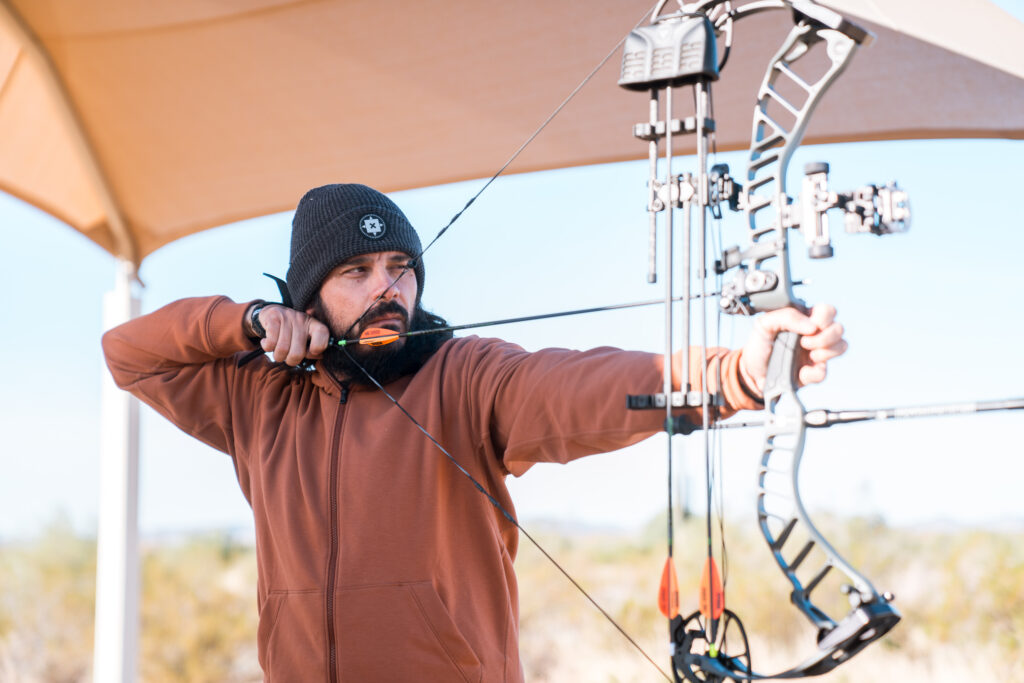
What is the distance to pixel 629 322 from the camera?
2.58 meters

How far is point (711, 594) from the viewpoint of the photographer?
1.03 metres

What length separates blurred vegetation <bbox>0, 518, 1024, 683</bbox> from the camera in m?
4.36

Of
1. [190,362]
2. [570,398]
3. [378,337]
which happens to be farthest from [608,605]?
[570,398]

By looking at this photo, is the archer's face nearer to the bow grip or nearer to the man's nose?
the man's nose

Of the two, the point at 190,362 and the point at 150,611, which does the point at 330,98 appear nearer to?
the point at 190,362

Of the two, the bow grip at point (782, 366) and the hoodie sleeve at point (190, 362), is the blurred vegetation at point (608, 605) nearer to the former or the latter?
the hoodie sleeve at point (190, 362)

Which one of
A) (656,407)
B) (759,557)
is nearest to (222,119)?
(656,407)

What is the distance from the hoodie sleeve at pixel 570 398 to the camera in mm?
1139

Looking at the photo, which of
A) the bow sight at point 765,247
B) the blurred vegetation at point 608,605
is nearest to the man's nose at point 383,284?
the bow sight at point 765,247

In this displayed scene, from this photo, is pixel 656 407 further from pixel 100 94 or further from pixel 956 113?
pixel 100 94

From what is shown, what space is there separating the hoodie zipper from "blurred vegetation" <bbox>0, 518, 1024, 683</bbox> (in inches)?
96.3

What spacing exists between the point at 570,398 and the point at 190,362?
2.90 feet

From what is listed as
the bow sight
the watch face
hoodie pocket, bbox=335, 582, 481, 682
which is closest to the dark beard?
the watch face

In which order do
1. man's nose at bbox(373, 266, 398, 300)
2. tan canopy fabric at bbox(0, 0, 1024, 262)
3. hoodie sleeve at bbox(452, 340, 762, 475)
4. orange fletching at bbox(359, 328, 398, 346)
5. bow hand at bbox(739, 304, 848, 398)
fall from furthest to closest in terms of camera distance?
tan canopy fabric at bbox(0, 0, 1024, 262)
man's nose at bbox(373, 266, 398, 300)
orange fletching at bbox(359, 328, 398, 346)
hoodie sleeve at bbox(452, 340, 762, 475)
bow hand at bbox(739, 304, 848, 398)
